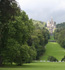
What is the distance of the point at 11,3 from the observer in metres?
21.1

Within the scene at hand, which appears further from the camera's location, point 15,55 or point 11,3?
point 15,55

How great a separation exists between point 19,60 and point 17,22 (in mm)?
6518

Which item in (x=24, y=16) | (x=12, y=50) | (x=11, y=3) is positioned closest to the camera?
(x=11, y=3)

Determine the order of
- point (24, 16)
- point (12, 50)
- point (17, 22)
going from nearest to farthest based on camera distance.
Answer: point (12, 50) < point (17, 22) < point (24, 16)

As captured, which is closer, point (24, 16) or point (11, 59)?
point (11, 59)

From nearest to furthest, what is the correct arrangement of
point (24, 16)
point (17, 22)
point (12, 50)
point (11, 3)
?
point (11, 3) → point (12, 50) → point (17, 22) → point (24, 16)

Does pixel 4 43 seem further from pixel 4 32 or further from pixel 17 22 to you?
pixel 17 22

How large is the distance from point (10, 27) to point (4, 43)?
284 centimetres

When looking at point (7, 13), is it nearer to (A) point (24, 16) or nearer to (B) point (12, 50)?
(B) point (12, 50)

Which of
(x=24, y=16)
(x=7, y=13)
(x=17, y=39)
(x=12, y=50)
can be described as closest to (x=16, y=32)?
(x=17, y=39)

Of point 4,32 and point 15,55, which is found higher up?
point 4,32

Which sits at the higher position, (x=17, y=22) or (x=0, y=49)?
(x=17, y=22)

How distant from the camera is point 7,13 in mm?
21125

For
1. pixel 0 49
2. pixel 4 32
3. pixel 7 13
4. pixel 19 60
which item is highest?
pixel 7 13
